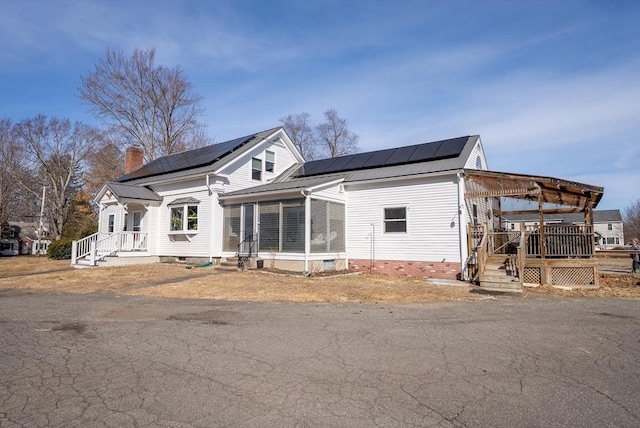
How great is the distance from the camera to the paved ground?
343 cm

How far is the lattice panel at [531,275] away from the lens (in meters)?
13.2

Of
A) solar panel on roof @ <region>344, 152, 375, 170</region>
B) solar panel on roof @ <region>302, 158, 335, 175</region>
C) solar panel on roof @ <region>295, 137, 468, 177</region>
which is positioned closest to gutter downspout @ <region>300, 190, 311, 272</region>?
solar panel on roof @ <region>295, 137, 468, 177</region>

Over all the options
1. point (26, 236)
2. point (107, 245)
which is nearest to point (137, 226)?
point (107, 245)

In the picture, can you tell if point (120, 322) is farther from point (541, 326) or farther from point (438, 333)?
point (541, 326)

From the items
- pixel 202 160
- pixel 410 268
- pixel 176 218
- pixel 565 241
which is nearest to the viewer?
pixel 565 241

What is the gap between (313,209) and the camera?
15.4 metres

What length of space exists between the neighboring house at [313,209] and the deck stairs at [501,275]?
1150mm

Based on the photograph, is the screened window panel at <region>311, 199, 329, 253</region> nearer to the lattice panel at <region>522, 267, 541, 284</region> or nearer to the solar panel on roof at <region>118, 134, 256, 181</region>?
the solar panel on roof at <region>118, 134, 256, 181</region>

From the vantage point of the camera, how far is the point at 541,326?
22.8ft

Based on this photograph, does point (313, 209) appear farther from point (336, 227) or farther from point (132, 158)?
point (132, 158)

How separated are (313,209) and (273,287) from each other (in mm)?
4614

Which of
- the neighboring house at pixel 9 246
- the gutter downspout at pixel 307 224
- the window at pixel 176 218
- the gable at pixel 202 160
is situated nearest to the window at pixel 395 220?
the gutter downspout at pixel 307 224

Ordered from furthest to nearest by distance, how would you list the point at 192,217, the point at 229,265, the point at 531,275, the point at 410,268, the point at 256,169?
the point at 256,169, the point at 192,217, the point at 229,265, the point at 410,268, the point at 531,275

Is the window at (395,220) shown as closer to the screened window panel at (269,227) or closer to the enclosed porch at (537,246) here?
the enclosed porch at (537,246)
